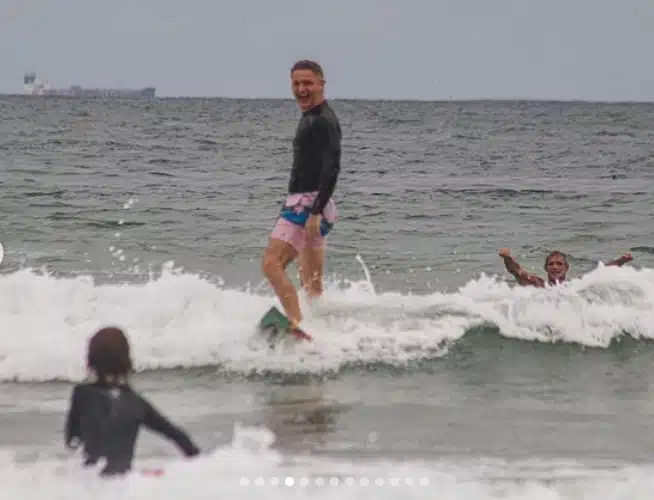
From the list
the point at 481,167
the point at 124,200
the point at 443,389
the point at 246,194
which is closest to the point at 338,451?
the point at 443,389

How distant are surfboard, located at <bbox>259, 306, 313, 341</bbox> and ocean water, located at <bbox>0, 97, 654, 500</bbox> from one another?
3.8 inches

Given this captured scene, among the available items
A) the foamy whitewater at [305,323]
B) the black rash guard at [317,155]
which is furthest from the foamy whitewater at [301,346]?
the black rash guard at [317,155]

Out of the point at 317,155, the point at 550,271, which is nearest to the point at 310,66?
the point at 317,155

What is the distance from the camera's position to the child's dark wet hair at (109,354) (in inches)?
152

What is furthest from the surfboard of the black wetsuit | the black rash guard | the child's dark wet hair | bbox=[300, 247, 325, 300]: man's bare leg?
the child's dark wet hair

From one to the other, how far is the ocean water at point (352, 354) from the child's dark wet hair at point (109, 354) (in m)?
0.46

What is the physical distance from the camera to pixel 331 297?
8.88 meters

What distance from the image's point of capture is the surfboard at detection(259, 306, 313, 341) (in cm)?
736

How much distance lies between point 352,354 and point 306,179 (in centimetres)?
127

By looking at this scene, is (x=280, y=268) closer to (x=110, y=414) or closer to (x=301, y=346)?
(x=301, y=346)

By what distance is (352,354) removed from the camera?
7.62 m

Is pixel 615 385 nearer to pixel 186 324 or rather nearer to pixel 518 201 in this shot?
pixel 186 324

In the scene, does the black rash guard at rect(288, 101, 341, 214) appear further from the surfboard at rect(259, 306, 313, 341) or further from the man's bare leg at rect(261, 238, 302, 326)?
the surfboard at rect(259, 306, 313, 341)

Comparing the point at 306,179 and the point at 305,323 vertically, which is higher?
the point at 306,179
